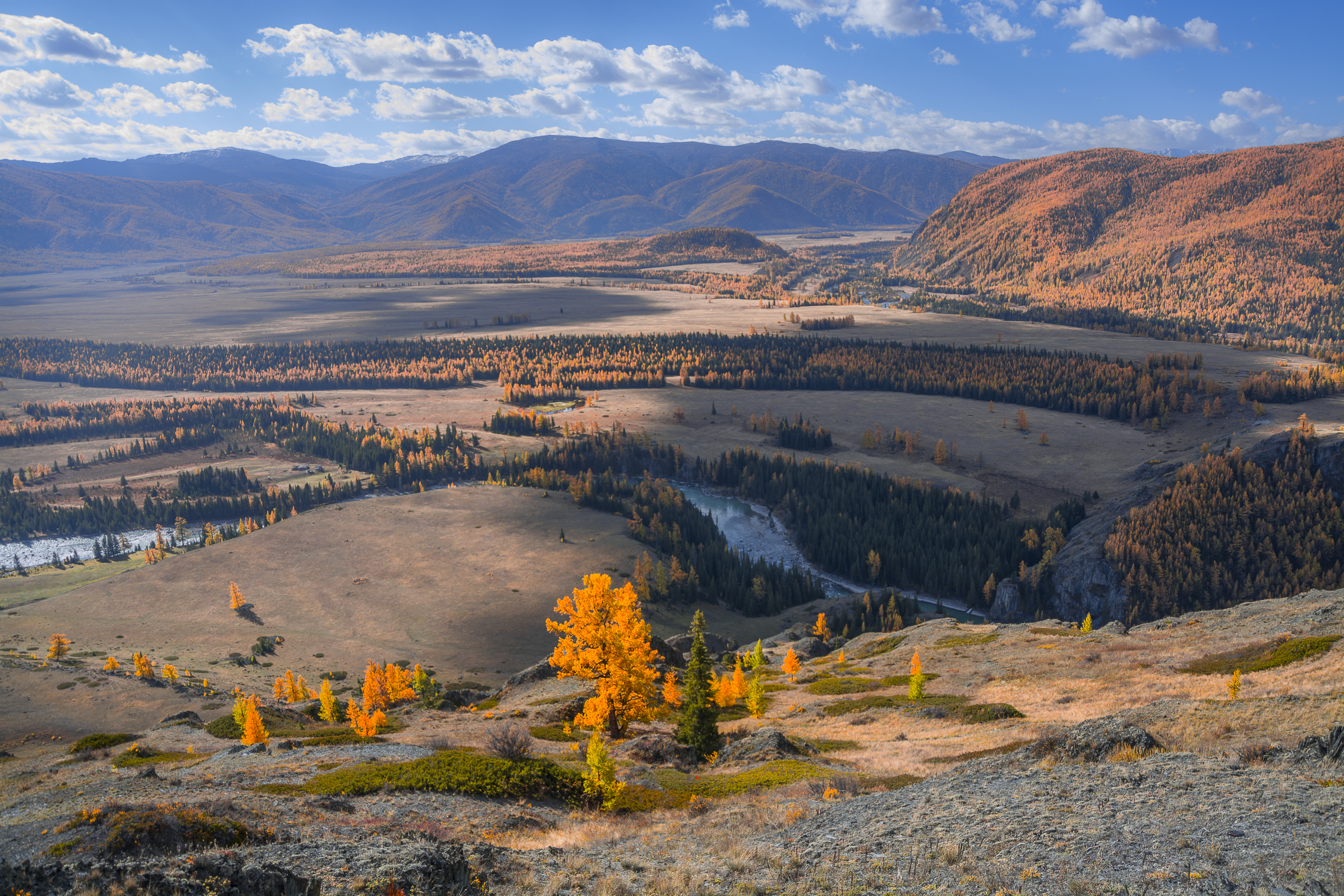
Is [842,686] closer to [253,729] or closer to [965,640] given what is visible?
[965,640]

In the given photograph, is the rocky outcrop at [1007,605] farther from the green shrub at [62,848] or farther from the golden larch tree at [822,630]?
the green shrub at [62,848]

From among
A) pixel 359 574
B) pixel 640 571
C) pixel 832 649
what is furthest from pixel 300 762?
pixel 359 574

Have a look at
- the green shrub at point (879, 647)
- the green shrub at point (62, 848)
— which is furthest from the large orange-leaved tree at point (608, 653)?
the green shrub at point (879, 647)

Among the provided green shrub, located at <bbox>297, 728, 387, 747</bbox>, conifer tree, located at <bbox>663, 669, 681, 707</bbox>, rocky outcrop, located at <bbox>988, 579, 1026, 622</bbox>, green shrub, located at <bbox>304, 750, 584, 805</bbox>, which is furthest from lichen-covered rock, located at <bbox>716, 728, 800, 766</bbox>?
rocky outcrop, located at <bbox>988, 579, 1026, 622</bbox>

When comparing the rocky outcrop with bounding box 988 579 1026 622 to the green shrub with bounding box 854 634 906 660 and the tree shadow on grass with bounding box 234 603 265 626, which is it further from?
the tree shadow on grass with bounding box 234 603 265 626

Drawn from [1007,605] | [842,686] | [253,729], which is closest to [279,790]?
[253,729]

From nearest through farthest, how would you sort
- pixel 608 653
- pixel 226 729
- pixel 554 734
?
pixel 608 653 → pixel 554 734 → pixel 226 729

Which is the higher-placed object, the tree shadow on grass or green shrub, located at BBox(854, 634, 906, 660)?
green shrub, located at BBox(854, 634, 906, 660)
